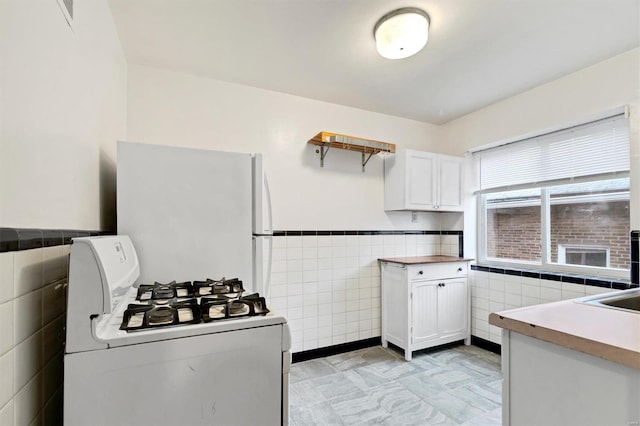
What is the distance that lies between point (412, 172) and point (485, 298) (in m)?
1.50

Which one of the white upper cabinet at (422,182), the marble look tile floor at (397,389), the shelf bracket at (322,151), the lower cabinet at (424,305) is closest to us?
the marble look tile floor at (397,389)

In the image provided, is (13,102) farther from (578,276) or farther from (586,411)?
(578,276)

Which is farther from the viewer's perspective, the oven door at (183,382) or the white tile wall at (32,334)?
the oven door at (183,382)

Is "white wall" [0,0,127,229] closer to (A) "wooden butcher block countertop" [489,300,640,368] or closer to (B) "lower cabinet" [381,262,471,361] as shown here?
(A) "wooden butcher block countertop" [489,300,640,368]

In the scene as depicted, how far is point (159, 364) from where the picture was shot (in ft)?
2.90

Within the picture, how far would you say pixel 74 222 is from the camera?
1221 mm

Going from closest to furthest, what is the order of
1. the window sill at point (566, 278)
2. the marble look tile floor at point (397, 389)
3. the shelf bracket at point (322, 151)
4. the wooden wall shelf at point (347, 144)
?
the marble look tile floor at point (397, 389)
the window sill at point (566, 278)
the wooden wall shelf at point (347, 144)
the shelf bracket at point (322, 151)

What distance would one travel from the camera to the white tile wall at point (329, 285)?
282 cm

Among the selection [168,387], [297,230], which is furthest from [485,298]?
[168,387]

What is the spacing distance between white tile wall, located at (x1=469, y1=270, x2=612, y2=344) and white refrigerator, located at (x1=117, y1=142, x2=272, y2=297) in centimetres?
244

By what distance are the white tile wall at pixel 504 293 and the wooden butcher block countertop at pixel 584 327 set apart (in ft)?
4.78

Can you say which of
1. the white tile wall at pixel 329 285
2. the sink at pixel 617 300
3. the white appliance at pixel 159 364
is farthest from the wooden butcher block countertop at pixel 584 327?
the white tile wall at pixel 329 285

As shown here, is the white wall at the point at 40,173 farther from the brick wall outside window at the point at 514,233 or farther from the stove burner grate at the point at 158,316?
the brick wall outside window at the point at 514,233

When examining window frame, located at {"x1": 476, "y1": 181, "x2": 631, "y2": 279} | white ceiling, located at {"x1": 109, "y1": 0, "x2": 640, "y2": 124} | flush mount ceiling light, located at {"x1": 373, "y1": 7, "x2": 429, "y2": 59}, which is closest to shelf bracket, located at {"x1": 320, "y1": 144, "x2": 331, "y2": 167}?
white ceiling, located at {"x1": 109, "y1": 0, "x2": 640, "y2": 124}
